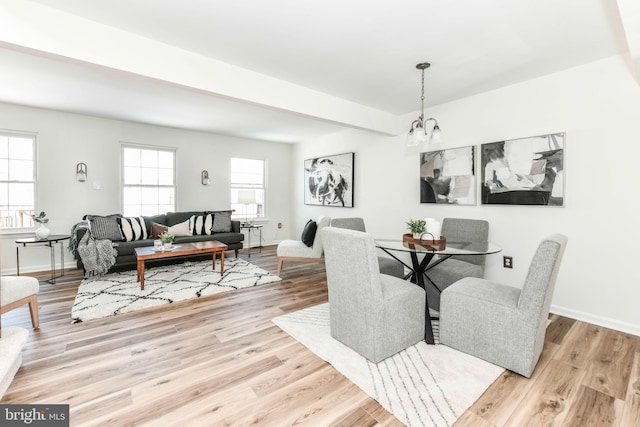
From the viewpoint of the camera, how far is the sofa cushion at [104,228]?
4340mm

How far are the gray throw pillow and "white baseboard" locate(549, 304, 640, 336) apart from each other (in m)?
4.88

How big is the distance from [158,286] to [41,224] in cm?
229

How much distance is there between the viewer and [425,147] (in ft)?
13.1

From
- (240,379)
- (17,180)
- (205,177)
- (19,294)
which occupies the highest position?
(205,177)

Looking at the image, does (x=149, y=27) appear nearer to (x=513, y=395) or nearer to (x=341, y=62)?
(x=341, y=62)

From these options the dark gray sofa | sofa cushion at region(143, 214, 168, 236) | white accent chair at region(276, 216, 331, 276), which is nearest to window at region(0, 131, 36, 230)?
the dark gray sofa

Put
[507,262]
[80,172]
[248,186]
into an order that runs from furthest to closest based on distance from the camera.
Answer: [248,186] → [80,172] → [507,262]

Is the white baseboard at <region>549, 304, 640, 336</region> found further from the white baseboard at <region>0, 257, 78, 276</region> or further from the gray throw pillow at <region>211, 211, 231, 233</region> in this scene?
the white baseboard at <region>0, 257, 78, 276</region>

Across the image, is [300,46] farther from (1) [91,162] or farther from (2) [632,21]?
(1) [91,162]

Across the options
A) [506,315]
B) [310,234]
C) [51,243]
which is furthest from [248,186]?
[506,315]

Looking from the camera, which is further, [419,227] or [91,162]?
[91,162]

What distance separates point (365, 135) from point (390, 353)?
369 cm

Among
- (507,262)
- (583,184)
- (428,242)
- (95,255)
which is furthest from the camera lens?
(95,255)

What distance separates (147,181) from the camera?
5.36 metres
